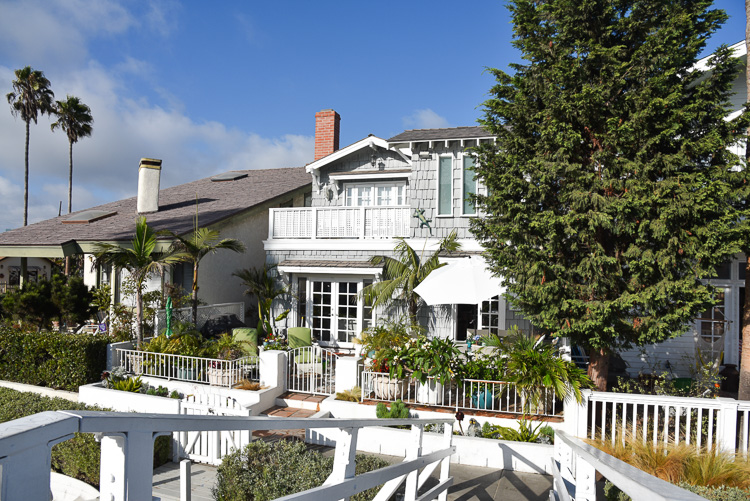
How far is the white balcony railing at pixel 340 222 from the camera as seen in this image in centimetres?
1422

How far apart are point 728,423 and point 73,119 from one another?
39.7m

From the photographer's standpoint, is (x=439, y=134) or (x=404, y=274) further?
(x=439, y=134)

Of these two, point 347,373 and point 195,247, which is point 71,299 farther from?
point 347,373

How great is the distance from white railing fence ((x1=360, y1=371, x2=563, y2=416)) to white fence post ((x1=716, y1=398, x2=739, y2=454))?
245cm

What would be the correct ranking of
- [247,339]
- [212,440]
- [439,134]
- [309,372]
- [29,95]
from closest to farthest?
[212,440] → [309,372] → [247,339] → [439,134] → [29,95]

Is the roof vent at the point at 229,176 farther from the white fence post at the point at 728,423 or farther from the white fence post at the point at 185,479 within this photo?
the white fence post at the point at 728,423

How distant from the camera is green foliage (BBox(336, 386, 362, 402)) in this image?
30.8 feet

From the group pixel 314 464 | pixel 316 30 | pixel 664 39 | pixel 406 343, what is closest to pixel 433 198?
pixel 406 343

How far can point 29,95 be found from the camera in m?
31.8

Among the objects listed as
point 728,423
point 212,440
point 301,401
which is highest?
point 728,423

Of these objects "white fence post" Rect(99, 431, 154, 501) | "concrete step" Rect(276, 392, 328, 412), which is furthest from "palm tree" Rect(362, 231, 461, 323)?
"white fence post" Rect(99, 431, 154, 501)

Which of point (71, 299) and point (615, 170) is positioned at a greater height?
point (615, 170)

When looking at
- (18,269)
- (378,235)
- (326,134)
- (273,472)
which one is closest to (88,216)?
(326,134)

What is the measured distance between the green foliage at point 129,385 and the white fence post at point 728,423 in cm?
1094
